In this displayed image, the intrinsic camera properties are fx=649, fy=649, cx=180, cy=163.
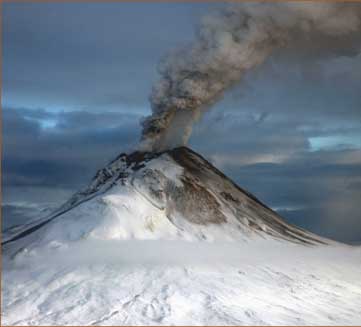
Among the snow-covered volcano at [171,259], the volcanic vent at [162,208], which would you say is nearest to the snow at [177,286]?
the snow-covered volcano at [171,259]

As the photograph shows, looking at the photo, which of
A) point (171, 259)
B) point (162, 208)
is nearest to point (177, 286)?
point (171, 259)

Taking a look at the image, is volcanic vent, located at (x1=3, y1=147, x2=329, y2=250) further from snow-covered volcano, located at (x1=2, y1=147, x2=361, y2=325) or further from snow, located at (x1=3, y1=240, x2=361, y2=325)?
snow, located at (x1=3, y1=240, x2=361, y2=325)

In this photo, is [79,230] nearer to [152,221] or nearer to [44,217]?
[152,221]

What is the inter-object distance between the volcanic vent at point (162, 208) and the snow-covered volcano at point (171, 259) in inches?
2.5

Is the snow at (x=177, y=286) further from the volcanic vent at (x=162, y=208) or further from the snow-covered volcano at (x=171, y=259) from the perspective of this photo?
the volcanic vent at (x=162, y=208)

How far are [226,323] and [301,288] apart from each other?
5877 millimetres

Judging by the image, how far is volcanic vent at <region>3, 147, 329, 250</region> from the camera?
28.5m

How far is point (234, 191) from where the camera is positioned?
35.0m

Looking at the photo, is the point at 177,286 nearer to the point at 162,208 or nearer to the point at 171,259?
the point at 171,259

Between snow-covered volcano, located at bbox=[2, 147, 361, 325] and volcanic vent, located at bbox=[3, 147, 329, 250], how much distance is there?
63mm

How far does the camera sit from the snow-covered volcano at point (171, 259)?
21.4m

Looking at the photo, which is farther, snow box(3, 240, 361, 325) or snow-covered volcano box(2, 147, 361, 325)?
snow-covered volcano box(2, 147, 361, 325)

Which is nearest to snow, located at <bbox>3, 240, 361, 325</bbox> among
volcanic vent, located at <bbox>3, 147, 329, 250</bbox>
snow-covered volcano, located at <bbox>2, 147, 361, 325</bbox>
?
snow-covered volcano, located at <bbox>2, 147, 361, 325</bbox>

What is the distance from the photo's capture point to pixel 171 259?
85.6 ft
